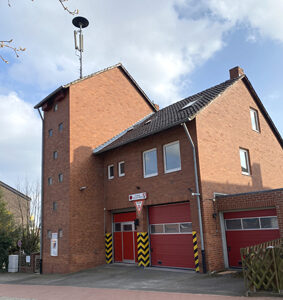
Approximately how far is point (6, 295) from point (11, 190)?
2493cm

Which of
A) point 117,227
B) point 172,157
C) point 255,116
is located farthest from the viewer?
point 255,116

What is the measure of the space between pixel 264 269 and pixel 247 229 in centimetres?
448

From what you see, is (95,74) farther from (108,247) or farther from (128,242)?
(108,247)

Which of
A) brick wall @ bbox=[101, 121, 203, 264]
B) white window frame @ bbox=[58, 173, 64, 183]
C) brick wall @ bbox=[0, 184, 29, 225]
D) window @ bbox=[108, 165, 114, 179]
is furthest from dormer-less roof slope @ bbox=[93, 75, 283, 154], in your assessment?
brick wall @ bbox=[0, 184, 29, 225]

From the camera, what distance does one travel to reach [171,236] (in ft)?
47.1

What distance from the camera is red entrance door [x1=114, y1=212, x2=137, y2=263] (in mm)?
16422

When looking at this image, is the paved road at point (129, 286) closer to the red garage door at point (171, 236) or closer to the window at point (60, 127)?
the red garage door at point (171, 236)

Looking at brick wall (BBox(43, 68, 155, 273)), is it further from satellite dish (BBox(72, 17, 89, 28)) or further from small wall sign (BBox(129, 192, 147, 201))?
satellite dish (BBox(72, 17, 89, 28))

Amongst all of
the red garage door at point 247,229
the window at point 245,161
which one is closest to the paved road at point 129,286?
the red garage door at point 247,229

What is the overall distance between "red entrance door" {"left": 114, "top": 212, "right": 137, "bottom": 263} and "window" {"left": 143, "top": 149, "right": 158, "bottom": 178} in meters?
2.55

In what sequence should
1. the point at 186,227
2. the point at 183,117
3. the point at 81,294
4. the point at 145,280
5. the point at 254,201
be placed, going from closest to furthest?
the point at 81,294
the point at 145,280
the point at 254,201
the point at 186,227
the point at 183,117

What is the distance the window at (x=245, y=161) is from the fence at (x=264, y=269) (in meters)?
7.47

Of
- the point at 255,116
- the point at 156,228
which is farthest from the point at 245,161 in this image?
the point at 156,228

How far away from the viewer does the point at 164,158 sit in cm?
1483
